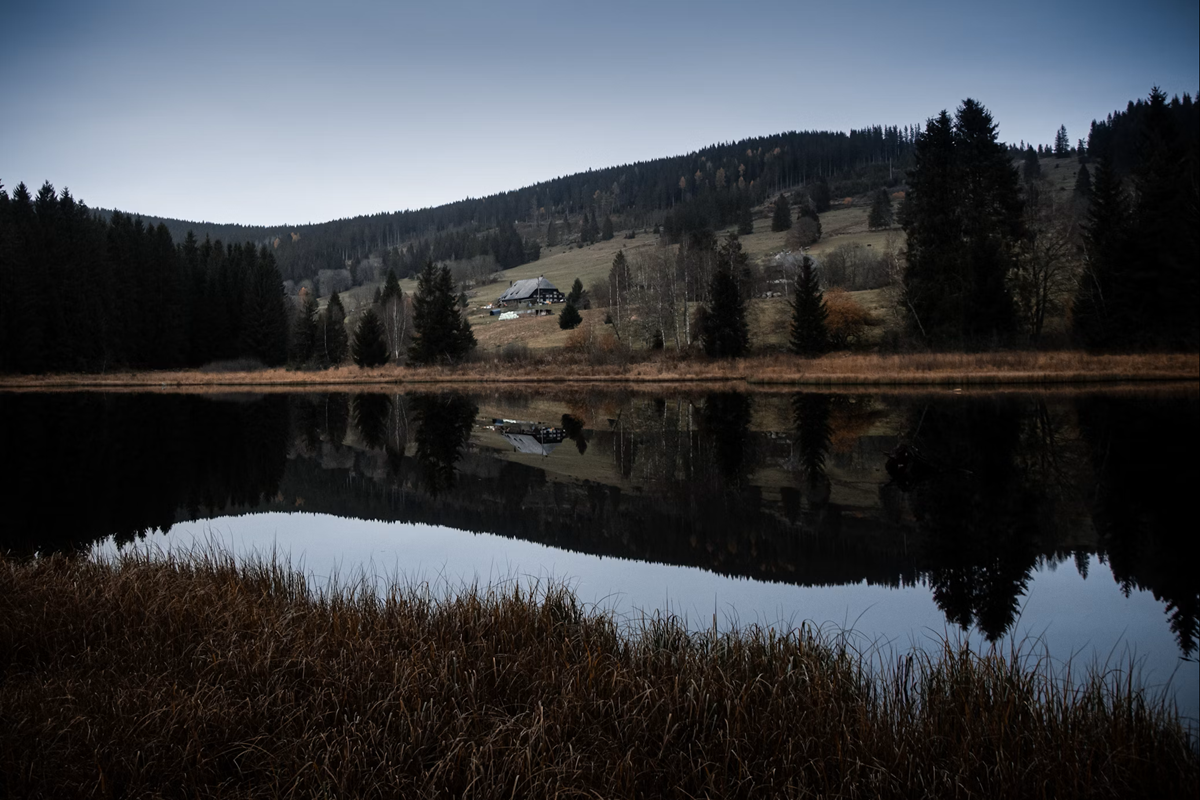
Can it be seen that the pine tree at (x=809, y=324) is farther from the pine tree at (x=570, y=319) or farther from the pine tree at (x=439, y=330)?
the pine tree at (x=570, y=319)

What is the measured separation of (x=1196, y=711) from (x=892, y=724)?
221cm

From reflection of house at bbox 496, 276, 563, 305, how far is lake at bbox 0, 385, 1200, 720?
87267mm

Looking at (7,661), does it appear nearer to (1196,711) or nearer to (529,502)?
(1196,711)

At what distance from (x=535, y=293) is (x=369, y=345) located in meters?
53.4

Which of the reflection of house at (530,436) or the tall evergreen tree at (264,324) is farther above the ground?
the tall evergreen tree at (264,324)

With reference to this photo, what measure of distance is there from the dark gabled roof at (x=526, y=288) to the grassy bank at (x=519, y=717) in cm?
10939

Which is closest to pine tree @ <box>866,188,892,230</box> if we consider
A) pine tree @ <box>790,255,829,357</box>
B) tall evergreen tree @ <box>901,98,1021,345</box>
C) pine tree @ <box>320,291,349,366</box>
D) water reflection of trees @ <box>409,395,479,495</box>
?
tall evergreen tree @ <box>901,98,1021,345</box>

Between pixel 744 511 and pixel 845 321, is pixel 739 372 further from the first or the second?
pixel 744 511

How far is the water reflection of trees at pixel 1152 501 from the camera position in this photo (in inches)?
296

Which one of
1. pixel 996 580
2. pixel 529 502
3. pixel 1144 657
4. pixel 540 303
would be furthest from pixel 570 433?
pixel 540 303

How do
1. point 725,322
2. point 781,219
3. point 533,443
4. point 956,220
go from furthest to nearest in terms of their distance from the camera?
point 781,219 → point 725,322 → point 956,220 → point 533,443

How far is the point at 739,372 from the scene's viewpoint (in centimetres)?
4878

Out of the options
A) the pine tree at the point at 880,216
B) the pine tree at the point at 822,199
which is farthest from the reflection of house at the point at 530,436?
the pine tree at the point at 822,199

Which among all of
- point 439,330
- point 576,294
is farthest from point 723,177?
point 439,330
